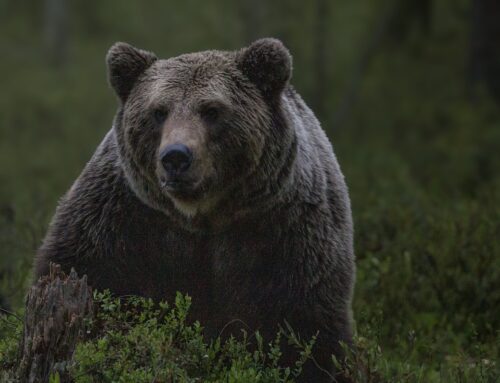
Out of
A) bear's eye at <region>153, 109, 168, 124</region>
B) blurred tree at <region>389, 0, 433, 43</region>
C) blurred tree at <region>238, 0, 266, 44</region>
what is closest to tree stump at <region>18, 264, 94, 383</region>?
bear's eye at <region>153, 109, 168, 124</region>

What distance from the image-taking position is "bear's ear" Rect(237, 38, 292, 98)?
4.89 meters

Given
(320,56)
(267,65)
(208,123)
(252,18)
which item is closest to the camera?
(208,123)

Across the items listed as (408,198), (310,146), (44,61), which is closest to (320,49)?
(408,198)

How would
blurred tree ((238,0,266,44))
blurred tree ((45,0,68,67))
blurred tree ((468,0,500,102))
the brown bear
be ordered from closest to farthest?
1. the brown bear
2. blurred tree ((468,0,500,102))
3. blurred tree ((238,0,266,44))
4. blurred tree ((45,0,68,67))

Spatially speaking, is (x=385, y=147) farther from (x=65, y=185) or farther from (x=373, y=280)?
(x=373, y=280)

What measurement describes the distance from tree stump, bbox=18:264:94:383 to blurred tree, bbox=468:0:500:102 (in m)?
11.7

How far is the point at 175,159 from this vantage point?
4312mm

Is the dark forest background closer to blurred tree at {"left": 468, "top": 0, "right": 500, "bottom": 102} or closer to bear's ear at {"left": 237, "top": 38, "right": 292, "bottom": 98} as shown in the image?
blurred tree at {"left": 468, "top": 0, "right": 500, "bottom": 102}

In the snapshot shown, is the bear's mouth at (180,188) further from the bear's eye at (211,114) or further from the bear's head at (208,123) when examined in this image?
the bear's eye at (211,114)

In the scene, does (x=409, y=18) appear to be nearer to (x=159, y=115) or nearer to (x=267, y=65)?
(x=267, y=65)

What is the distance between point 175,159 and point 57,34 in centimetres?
2034

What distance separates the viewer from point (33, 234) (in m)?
6.95

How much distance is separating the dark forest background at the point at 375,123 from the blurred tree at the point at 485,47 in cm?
2

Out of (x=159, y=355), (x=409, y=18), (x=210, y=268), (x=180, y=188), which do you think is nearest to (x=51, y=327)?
(x=159, y=355)
